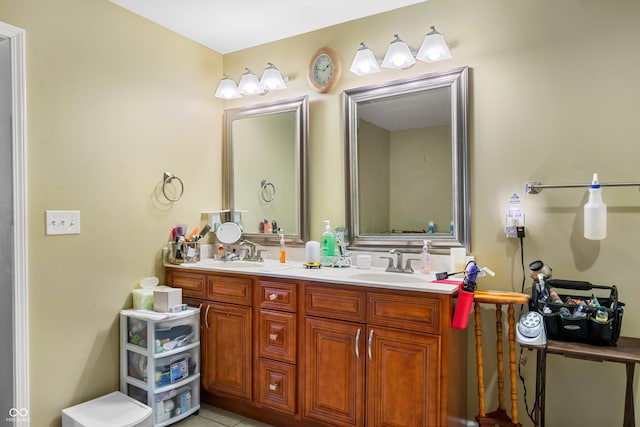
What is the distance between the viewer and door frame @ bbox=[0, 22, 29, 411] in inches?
76.4

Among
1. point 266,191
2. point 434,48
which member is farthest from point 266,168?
point 434,48

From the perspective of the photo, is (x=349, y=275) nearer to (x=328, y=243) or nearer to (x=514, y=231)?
(x=328, y=243)

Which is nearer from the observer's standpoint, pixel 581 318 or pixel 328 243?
pixel 581 318

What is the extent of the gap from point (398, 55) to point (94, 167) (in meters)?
1.91

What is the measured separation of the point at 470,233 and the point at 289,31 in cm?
185

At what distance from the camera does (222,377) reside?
2.42 m

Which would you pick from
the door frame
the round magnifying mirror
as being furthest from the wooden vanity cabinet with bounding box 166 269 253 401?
the door frame

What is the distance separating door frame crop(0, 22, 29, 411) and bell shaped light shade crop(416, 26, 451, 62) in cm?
212

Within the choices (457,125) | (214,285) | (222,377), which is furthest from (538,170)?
(222,377)

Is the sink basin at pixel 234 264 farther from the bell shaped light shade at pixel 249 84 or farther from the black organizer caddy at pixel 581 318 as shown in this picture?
the black organizer caddy at pixel 581 318

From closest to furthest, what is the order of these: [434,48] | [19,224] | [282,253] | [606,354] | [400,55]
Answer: [606,354], [19,224], [434,48], [400,55], [282,253]

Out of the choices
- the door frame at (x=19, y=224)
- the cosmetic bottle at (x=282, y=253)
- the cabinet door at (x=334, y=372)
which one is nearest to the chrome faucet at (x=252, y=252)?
the cosmetic bottle at (x=282, y=253)

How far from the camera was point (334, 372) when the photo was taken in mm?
2043

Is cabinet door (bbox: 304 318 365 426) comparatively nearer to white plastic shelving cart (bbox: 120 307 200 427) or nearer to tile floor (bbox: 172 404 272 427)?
tile floor (bbox: 172 404 272 427)
